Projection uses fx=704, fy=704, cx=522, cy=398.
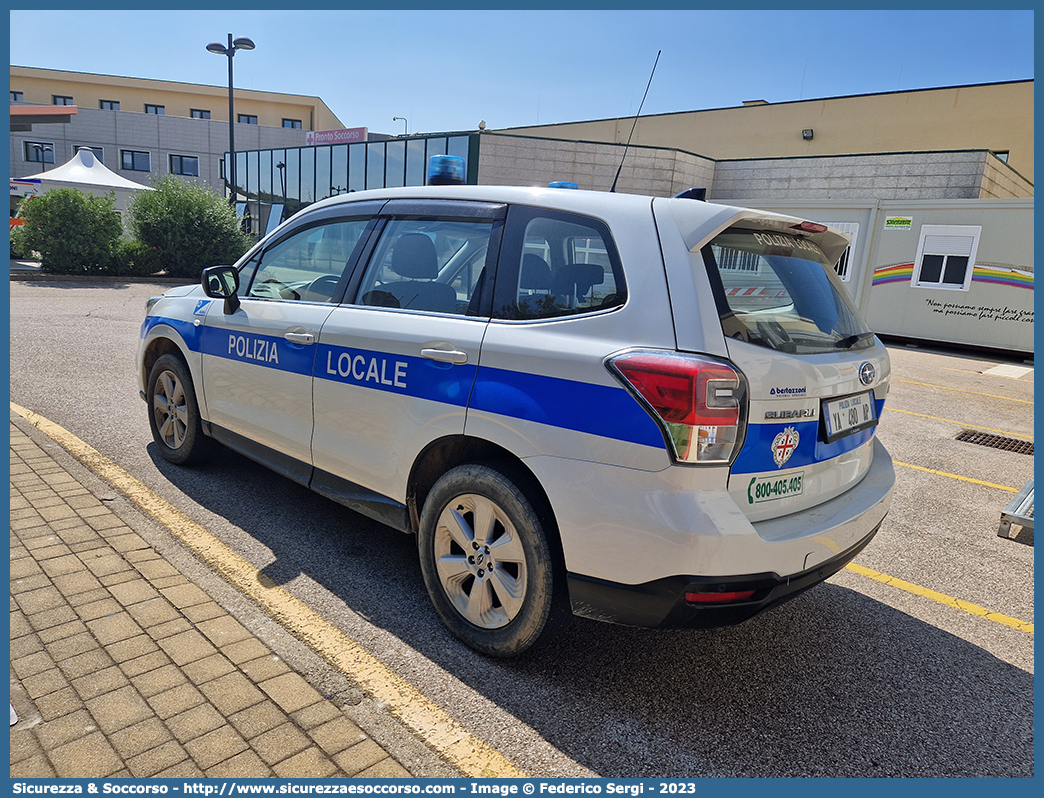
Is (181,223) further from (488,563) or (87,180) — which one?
(488,563)

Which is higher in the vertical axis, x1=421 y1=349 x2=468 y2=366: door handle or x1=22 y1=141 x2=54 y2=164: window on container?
x1=22 y1=141 x2=54 y2=164: window on container

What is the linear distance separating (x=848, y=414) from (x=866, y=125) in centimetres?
3132

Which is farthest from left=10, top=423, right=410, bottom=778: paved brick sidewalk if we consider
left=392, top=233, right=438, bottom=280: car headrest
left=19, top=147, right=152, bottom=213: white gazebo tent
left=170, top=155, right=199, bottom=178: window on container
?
left=170, top=155, right=199, bottom=178: window on container

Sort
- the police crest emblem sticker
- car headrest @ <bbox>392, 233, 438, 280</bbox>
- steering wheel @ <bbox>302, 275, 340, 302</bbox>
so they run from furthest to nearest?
steering wheel @ <bbox>302, 275, 340, 302</bbox>, car headrest @ <bbox>392, 233, 438, 280</bbox>, the police crest emblem sticker

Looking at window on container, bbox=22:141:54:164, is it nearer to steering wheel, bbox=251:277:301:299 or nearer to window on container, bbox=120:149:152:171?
window on container, bbox=120:149:152:171

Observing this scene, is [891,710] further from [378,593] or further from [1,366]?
[1,366]

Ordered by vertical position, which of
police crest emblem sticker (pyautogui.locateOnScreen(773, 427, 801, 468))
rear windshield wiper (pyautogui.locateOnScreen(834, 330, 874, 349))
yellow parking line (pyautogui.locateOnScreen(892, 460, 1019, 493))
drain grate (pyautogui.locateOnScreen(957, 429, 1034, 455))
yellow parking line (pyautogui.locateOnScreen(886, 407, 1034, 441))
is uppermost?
rear windshield wiper (pyautogui.locateOnScreen(834, 330, 874, 349))

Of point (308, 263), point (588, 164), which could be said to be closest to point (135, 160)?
point (588, 164)

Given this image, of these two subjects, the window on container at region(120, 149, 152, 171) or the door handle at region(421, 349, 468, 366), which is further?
the window on container at region(120, 149, 152, 171)

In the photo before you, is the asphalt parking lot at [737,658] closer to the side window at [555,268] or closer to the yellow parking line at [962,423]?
the side window at [555,268]

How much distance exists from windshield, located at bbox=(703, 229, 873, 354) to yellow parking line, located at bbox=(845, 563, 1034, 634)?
4.75 feet

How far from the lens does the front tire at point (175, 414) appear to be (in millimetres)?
4500

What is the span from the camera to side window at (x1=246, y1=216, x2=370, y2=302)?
3.65 metres

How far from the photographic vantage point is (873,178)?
20.1 meters
